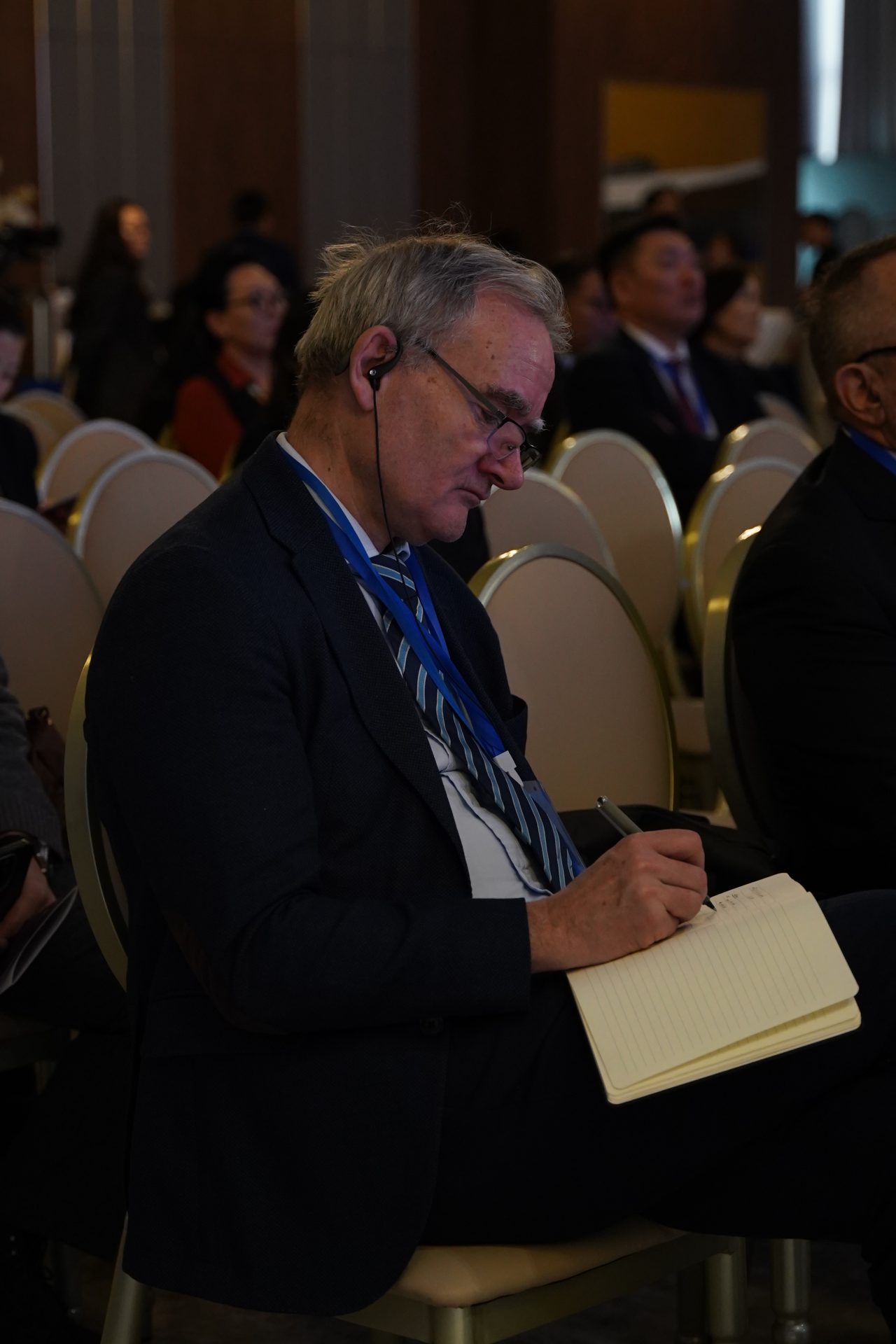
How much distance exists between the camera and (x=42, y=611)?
2.31 meters

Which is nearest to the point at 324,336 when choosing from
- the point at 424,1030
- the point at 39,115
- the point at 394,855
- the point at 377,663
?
the point at 377,663

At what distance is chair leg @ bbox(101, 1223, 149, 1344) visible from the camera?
4.66ft

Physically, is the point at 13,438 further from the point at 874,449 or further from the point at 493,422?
the point at 493,422

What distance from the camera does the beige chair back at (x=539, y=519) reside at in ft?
9.18

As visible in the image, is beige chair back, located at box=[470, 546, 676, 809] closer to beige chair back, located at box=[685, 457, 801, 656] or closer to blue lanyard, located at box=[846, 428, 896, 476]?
blue lanyard, located at box=[846, 428, 896, 476]

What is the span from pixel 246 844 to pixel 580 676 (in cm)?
90

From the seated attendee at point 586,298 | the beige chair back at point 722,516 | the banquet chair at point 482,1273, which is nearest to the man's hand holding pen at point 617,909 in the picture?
the banquet chair at point 482,1273

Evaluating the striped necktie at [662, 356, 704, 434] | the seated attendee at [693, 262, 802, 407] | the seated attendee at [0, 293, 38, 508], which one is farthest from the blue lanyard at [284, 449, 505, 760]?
the seated attendee at [693, 262, 802, 407]

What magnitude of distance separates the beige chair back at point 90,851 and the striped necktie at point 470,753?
274mm

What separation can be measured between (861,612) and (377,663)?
2.42 ft

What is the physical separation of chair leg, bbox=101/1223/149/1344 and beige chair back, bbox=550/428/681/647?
2.09 m

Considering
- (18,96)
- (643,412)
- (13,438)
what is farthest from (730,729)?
(18,96)

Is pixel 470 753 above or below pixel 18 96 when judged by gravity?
below

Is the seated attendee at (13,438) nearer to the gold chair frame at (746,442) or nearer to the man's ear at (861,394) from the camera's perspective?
the gold chair frame at (746,442)
